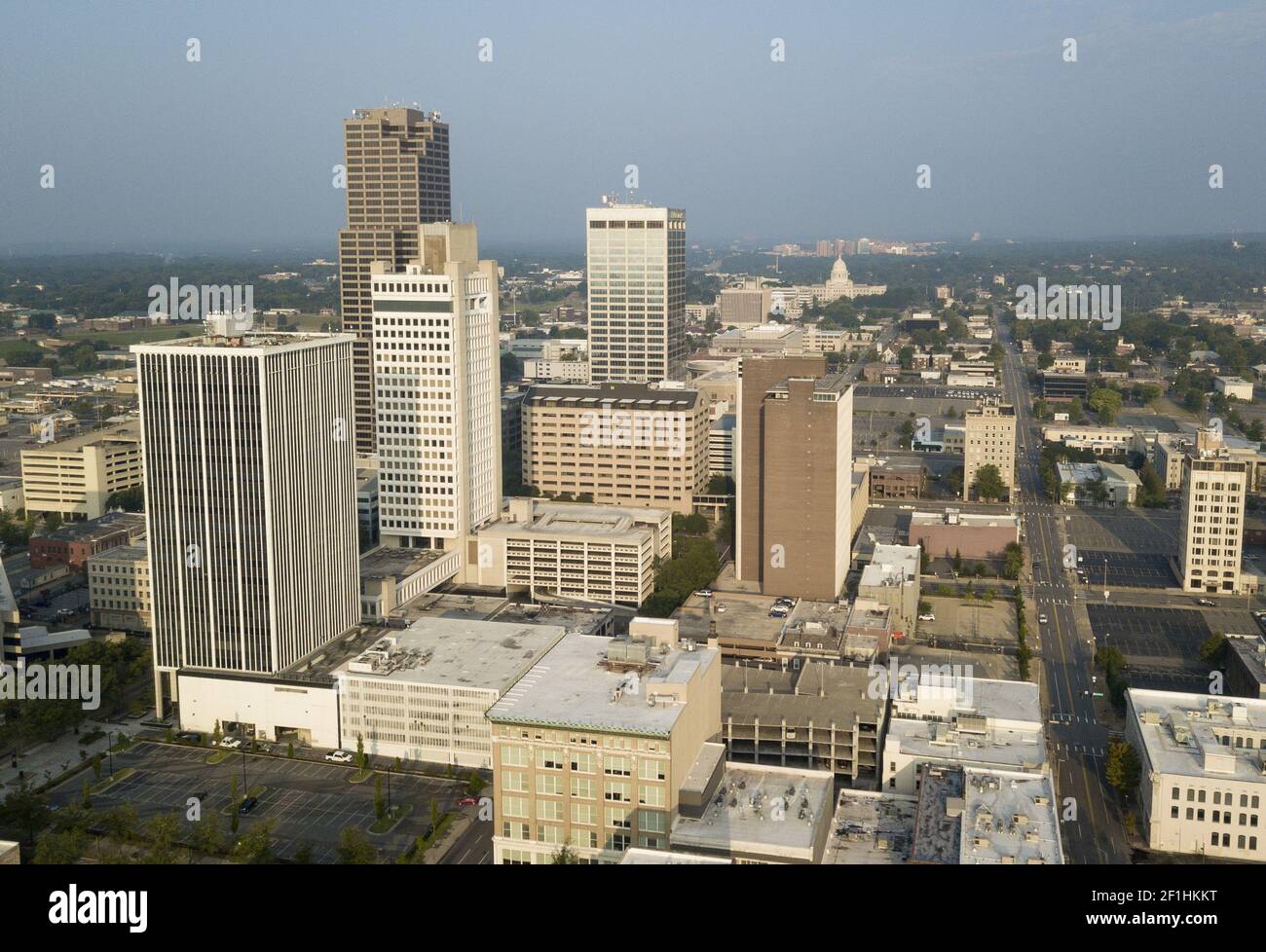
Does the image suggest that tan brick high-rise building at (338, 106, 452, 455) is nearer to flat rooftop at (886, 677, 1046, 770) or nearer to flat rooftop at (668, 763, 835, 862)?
flat rooftop at (886, 677, 1046, 770)

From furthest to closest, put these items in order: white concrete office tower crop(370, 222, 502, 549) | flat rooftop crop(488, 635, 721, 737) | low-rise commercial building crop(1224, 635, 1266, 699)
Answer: white concrete office tower crop(370, 222, 502, 549) < low-rise commercial building crop(1224, 635, 1266, 699) < flat rooftop crop(488, 635, 721, 737)

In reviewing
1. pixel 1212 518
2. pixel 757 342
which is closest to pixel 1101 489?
pixel 1212 518

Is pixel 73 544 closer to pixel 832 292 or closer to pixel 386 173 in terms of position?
pixel 386 173

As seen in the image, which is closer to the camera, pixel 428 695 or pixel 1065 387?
pixel 428 695

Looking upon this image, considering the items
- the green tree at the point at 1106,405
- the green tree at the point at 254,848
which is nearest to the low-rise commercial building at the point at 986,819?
the green tree at the point at 254,848

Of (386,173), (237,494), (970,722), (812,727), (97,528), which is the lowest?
(812,727)

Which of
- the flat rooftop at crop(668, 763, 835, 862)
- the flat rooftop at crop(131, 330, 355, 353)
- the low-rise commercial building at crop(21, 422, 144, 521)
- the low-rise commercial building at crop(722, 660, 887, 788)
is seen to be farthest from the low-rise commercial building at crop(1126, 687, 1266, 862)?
the low-rise commercial building at crop(21, 422, 144, 521)
